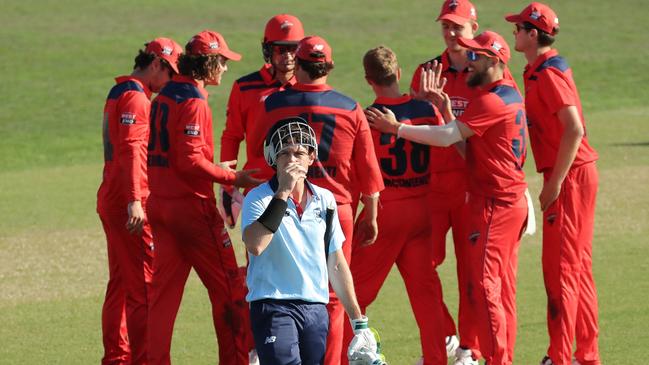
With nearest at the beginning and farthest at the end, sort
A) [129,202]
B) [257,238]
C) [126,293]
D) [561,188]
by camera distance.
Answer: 1. [257,238]
2. [561,188]
3. [129,202]
4. [126,293]

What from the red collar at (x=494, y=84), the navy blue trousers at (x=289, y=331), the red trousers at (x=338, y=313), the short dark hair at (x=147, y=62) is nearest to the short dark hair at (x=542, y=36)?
the red collar at (x=494, y=84)

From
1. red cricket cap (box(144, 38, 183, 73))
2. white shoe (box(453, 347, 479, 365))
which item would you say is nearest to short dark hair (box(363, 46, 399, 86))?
red cricket cap (box(144, 38, 183, 73))

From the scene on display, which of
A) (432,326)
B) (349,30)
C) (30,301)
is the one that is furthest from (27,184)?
(349,30)

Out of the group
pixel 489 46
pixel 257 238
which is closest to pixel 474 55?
pixel 489 46

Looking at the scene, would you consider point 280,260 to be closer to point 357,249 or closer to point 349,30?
point 357,249

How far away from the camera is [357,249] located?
9.43m

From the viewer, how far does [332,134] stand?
874cm

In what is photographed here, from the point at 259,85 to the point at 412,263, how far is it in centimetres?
191

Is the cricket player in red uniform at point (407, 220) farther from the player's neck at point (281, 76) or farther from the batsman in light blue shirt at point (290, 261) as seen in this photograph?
the batsman in light blue shirt at point (290, 261)

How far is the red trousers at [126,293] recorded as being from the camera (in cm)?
959

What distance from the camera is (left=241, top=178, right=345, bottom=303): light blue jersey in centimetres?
715

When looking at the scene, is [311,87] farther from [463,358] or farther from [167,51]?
[463,358]

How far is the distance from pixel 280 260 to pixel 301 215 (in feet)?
0.94

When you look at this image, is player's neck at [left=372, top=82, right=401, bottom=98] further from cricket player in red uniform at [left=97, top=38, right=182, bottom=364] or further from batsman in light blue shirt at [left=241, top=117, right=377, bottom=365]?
batsman in light blue shirt at [left=241, top=117, right=377, bottom=365]
